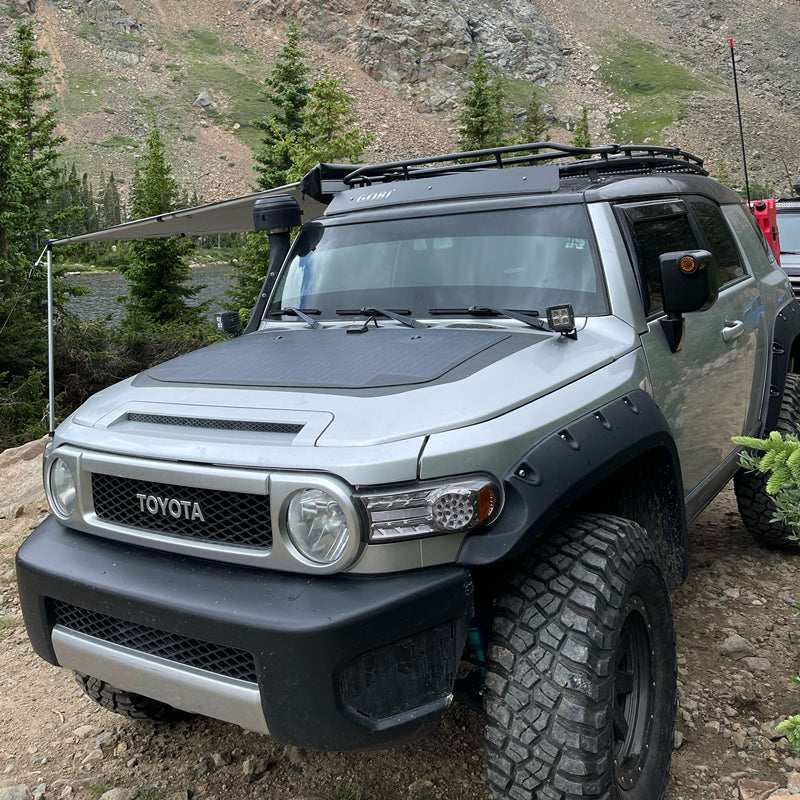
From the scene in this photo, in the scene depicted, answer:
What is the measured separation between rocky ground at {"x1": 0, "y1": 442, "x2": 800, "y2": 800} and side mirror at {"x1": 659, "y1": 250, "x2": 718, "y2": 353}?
167 cm

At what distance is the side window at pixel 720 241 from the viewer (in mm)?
4242

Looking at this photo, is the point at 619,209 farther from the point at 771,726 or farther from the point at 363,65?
the point at 363,65

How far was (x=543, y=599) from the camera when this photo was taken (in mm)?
2404

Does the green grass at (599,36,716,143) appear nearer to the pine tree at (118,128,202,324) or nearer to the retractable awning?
the pine tree at (118,128,202,324)

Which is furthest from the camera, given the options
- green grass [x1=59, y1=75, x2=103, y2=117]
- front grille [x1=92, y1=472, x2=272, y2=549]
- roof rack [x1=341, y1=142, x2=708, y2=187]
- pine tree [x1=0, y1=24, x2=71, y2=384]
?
green grass [x1=59, y1=75, x2=103, y2=117]

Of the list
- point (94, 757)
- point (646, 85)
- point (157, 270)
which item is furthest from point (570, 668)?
point (646, 85)

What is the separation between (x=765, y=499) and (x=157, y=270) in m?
24.7

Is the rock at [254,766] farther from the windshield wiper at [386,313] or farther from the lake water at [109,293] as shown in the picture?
the lake water at [109,293]

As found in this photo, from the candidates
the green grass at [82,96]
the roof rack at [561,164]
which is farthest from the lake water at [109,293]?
the green grass at [82,96]

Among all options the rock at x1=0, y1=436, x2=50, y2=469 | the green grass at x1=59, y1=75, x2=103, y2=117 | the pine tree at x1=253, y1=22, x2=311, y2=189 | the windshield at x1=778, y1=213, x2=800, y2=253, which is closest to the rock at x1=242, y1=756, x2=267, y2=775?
the rock at x1=0, y1=436, x2=50, y2=469

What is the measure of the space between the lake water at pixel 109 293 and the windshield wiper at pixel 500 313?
19055mm

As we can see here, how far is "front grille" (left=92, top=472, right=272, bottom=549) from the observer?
2.36 m

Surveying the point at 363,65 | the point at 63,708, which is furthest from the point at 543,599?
the point at 363,65

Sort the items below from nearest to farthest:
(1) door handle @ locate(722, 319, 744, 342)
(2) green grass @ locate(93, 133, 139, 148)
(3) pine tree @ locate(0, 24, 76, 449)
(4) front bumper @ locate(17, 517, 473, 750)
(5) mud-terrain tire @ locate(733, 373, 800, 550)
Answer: (4) front bumper @ locate(17, 517, 473, 750) < (1) door handle @ locate(722, 319, 744, 342) < (5) mud-terrain tire @ locate(733, 373, 800, 550) < (3) pine tree @ locate(0, 24, 76, 449) < (2) green grass @ locate(93, 133, 139, 148)
